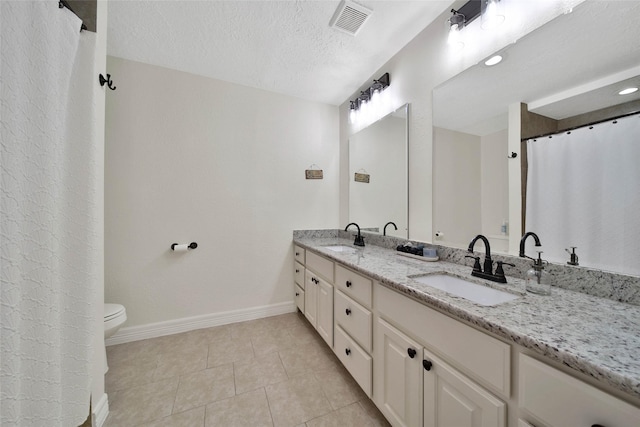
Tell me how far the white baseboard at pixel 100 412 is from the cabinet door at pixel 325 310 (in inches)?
52.5

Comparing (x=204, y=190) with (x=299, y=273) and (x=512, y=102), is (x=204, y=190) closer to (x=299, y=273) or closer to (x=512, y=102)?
(x=299, y=273)

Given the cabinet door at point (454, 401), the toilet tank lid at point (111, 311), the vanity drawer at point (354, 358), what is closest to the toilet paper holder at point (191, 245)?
the toilet tank lid at point (111, 311)

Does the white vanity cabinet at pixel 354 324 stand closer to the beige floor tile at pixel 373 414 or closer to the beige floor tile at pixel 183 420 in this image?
the beige floor tile at pixel 373 414

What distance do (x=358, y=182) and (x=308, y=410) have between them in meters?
1.96

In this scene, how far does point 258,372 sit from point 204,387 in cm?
34

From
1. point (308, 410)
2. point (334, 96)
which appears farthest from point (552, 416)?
point (334, 96)

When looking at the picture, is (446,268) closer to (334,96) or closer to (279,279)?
(279,279)

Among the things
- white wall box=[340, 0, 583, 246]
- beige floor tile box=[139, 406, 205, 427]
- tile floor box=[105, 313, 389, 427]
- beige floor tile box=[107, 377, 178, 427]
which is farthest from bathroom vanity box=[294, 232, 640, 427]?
beige floor tile box=[107, 377, 178, 427]

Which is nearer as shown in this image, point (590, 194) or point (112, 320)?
point (590, 194)

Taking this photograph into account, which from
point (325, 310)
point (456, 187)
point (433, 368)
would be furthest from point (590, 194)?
point (325, 310)

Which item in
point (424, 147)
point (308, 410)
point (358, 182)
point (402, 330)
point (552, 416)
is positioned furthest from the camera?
point (358, 182)

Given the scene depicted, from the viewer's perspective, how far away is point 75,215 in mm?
882

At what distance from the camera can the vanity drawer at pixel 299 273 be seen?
230 cm

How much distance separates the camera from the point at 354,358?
1376 millimetres
